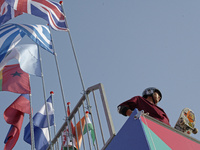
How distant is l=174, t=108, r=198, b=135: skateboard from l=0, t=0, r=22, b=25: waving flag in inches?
185

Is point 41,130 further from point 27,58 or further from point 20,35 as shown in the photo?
point 20,35

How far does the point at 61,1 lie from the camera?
26.1ft

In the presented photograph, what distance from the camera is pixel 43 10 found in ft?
24.1

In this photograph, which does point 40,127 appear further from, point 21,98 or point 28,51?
point 28,51

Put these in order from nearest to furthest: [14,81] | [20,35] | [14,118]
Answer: [20,35], [14,81], [14,118]

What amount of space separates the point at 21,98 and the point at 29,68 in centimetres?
132

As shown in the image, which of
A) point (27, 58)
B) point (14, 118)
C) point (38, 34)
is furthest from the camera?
point (14, 118)

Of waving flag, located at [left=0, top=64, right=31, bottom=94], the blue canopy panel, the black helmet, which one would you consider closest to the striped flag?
waving flag, located at [left=0, top=64, right=31, bottom=94]

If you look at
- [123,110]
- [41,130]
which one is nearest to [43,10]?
[41,130]

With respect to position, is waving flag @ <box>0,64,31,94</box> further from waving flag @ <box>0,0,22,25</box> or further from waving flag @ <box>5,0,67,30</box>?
waving flag @ <box>5,0,67,30</box>

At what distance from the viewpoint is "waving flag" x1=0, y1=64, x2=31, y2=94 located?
8009 mm

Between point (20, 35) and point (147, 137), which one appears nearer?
point (147, 137)

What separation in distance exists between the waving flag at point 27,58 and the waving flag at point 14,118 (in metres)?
1.21

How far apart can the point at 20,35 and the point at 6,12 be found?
0.58 metres
